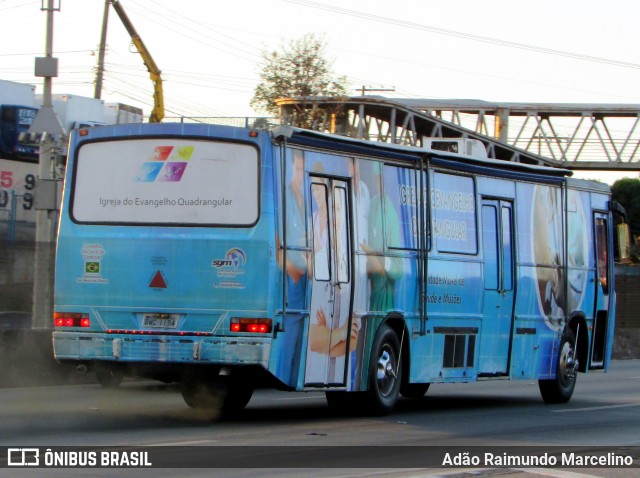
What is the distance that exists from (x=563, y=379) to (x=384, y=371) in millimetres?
4786

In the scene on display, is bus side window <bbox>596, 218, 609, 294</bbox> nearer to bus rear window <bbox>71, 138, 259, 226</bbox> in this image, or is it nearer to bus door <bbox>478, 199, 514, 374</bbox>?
bus door <bbox>478, 199, 514, 374</bbox>

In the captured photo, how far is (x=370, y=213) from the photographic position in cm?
1454

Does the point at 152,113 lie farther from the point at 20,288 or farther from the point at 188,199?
the point at 188,199

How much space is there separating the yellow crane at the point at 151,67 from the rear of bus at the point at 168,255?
29618 mm

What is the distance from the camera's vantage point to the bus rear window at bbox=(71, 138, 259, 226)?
12.8 metres

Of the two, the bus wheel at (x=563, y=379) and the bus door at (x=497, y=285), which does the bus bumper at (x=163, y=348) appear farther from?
the bus wheel at (x=563, y=379)

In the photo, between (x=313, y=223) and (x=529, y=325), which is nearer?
(x=313, y=223)

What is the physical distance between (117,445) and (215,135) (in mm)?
3590

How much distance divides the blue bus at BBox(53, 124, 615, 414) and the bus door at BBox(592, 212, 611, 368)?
12.7ft

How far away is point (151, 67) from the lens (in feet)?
147

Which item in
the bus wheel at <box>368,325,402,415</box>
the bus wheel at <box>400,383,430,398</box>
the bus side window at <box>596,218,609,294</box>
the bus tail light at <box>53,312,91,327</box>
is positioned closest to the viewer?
the bus tail light at <box>53,312,91,327</box>

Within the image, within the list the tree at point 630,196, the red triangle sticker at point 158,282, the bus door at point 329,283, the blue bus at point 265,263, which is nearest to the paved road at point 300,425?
the blue bus at point 265,263

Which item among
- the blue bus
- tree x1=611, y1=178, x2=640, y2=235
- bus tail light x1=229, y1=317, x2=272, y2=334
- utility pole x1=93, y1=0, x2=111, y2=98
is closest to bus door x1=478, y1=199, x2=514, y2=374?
the blue bus

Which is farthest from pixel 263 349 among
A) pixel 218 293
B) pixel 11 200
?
pixel 11 200
